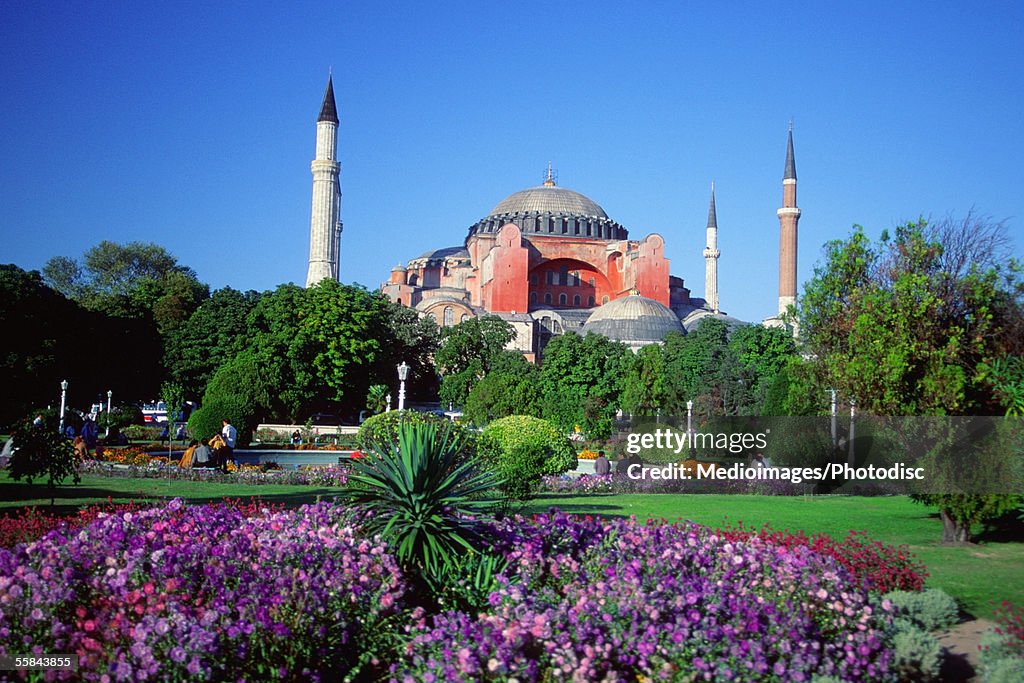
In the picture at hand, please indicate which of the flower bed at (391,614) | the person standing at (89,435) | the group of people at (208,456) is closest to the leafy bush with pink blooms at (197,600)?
the flower bed at (391,614)

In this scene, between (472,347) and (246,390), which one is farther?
(472,347)

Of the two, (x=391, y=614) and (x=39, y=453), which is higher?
(x=39, y=453)

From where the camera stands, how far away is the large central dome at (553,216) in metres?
69.6

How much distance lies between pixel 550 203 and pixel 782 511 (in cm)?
5990

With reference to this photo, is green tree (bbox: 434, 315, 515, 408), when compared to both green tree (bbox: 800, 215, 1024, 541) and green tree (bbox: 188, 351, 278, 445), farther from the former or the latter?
green tree (bbox: 800, 215, 1024, 541)

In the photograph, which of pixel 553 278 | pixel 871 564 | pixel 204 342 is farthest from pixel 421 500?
pixel 553 278

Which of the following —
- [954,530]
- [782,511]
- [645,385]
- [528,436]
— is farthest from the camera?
[645,385]

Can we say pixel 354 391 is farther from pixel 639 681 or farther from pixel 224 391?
pixel 639 681

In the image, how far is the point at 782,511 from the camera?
44.6ft

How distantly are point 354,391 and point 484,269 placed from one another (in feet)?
93.4

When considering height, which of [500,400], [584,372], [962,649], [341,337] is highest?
[341,337]

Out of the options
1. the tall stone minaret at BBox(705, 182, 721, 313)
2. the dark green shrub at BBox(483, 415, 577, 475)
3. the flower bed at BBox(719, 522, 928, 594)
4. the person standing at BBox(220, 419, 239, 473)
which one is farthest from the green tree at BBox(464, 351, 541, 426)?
the tall stone minaret at BBox(705, 182, 721, 313)

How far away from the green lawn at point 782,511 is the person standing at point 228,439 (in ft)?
4.14

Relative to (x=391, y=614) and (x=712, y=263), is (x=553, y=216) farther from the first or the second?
(x=391, y=614)
